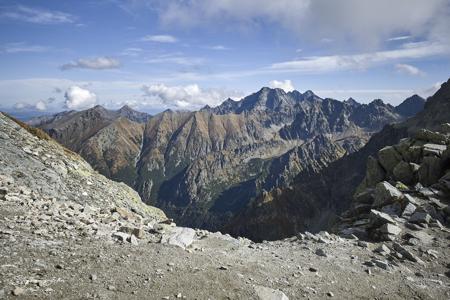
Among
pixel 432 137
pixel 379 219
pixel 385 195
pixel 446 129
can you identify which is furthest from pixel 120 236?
pixel 446 129

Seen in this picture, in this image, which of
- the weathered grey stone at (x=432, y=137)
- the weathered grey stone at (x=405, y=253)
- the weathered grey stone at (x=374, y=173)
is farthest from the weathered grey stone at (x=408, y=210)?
the weathered grey stone at (x=432, y=137)

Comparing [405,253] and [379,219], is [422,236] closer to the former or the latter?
[379,219]

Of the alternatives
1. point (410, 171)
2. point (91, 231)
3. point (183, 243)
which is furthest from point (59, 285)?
point (410, 171)

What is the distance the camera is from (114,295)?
40.6ft

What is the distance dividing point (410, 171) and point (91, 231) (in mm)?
31152

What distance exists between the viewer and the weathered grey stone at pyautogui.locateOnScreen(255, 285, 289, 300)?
552 inches

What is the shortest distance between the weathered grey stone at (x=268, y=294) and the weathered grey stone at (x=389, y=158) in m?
30.4

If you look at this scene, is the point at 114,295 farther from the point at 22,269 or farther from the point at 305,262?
the point at 305,262

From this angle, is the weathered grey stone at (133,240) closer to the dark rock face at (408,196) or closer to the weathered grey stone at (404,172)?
the dark rock face at (408,196)

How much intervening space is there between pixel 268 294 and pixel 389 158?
3192 centimetres

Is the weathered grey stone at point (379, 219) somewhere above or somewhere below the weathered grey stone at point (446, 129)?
below

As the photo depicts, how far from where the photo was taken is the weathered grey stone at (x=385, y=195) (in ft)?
97.1

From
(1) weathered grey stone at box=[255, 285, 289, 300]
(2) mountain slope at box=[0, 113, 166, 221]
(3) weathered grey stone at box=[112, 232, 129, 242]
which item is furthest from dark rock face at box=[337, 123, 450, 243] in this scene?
(2) mountain slope at box=[0, 113, 166, 221]

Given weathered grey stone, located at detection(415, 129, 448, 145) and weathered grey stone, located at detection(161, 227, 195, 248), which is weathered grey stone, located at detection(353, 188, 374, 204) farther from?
weathered grey stone, located at detection(161, 227, 195, 248)
